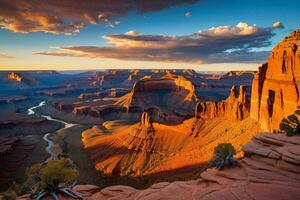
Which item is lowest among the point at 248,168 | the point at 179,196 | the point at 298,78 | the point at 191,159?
the point at 191,159

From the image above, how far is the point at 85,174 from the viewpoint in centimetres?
7800

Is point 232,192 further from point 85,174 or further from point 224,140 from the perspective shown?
point 85,174

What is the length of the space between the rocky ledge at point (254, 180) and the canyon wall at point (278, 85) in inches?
938

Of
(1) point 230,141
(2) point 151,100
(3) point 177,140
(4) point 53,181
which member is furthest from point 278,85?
(2) point 151,100

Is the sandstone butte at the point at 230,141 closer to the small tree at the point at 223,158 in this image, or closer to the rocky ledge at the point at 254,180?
the rocky ledge at the point at 254,180

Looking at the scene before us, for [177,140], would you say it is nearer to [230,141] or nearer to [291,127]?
[230,141]

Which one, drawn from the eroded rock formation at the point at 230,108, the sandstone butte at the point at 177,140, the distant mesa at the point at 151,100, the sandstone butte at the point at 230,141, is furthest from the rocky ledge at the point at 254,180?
the distant mesa at the point at 151,100

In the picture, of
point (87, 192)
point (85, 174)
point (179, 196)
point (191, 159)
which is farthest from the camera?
point (85, 174)

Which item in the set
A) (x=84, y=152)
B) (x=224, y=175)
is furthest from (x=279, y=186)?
(x=84, y=152)

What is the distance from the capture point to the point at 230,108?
249ft

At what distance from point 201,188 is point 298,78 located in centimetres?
3649

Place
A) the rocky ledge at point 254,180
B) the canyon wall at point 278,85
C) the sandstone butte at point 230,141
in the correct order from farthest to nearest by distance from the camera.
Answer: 1. the canyon wall at point 278,85
2. the sandstone butte at point 230,141
3. the rocky ledge at point 254,180

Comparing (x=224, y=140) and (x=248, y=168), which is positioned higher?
(x=248, y=168)

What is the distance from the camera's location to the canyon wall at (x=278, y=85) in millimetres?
53125
